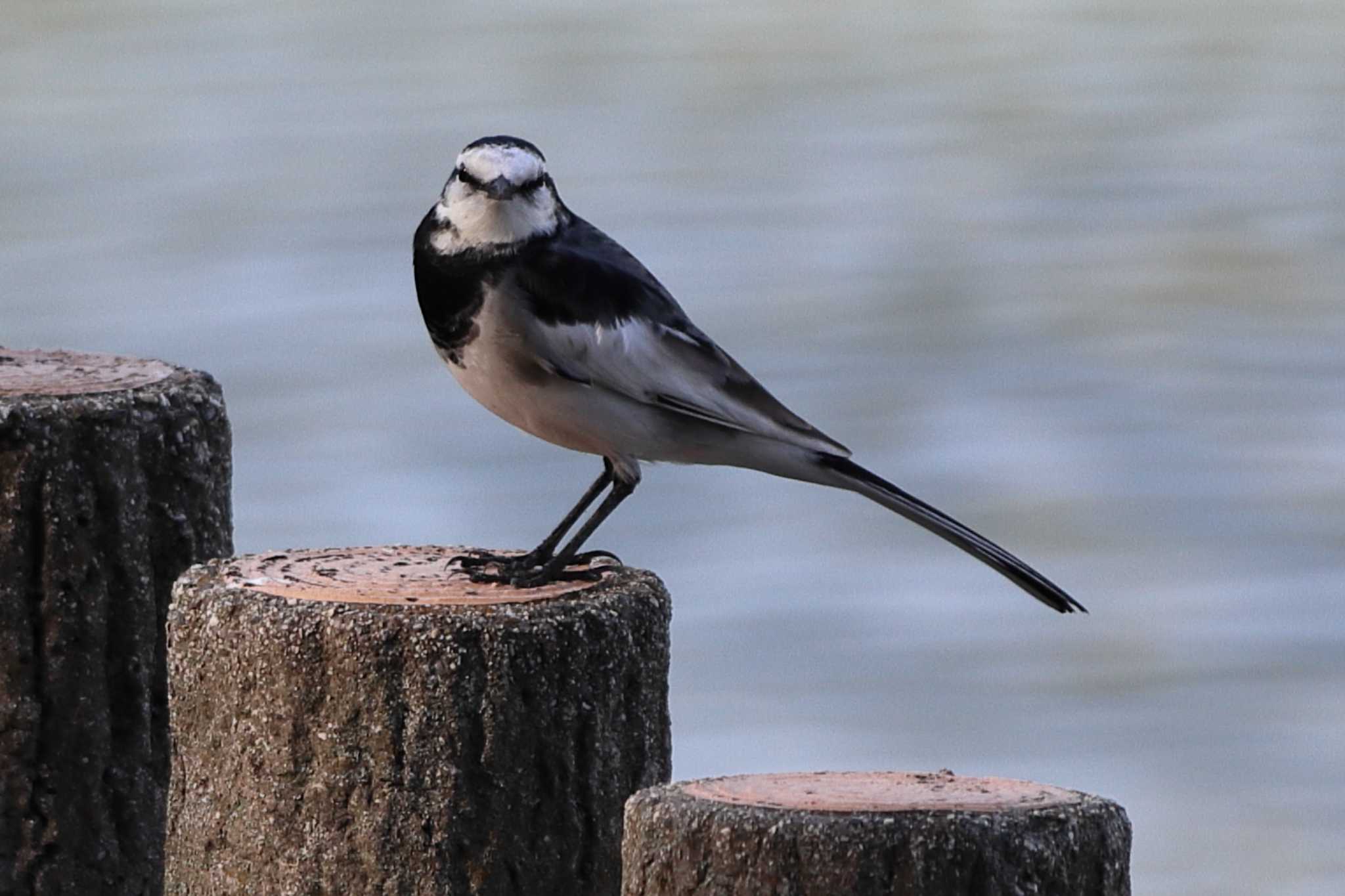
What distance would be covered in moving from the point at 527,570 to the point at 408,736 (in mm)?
613

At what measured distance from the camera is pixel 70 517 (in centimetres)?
466

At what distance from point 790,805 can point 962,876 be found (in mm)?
260

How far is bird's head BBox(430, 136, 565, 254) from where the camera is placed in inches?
197

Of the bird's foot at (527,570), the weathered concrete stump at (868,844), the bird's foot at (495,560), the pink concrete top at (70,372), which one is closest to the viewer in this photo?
the weathered concrete stump at (868,844)

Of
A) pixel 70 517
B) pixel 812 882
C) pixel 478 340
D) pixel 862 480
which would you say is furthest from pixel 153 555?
pixel 812 882

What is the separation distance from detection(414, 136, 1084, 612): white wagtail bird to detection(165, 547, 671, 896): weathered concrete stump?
774mm

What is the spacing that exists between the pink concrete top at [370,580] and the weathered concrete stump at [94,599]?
312 mm

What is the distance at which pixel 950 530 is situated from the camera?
5.04 metres

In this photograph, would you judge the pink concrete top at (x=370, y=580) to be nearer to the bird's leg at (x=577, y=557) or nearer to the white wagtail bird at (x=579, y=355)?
the bird's leg at (x=577, y=557)

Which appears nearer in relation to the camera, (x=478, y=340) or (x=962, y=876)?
(x=962, y=876)

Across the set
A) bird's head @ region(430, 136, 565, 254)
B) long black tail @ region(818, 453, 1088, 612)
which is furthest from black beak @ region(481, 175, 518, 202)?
long black tail @ region(818, 453, 1088, 612)

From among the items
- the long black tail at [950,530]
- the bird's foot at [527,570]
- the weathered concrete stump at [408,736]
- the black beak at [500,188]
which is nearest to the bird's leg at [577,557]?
→ the bird's foot at [527,570]

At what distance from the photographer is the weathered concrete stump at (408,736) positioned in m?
4.05

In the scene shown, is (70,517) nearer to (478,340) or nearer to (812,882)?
(478,340)
